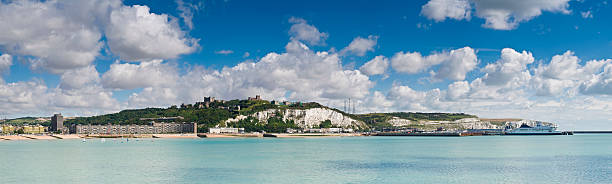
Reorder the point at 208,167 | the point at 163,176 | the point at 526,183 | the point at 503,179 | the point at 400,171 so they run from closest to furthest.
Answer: the point at 526,183 → the point at 503,179 → the point at 163,176 → the point at 400,171 → the point at 208,167

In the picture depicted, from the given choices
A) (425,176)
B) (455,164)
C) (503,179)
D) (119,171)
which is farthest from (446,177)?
(119,171)

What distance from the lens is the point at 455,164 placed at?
195ft

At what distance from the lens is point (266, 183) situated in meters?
42.2

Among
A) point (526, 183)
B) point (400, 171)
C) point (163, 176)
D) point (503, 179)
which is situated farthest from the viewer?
point (400, 171)

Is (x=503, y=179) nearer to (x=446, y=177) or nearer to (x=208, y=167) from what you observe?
(x=446, y=177)

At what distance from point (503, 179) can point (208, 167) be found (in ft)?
101

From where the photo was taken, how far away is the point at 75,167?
57.4 metres

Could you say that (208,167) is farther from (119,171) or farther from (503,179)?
(503,179)

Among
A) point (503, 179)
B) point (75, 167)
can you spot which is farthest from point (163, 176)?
point (503, 179)

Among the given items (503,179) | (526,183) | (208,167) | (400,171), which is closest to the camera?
(526,183)

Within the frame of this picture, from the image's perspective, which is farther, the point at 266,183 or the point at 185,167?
the point at 185,167

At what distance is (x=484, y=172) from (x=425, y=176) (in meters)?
7.61

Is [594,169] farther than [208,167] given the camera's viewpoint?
No

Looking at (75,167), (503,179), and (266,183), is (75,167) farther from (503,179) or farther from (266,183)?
(503,179)
